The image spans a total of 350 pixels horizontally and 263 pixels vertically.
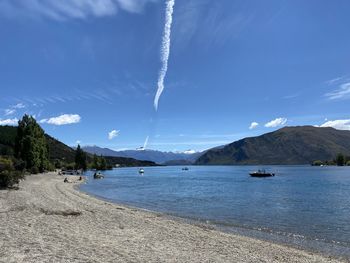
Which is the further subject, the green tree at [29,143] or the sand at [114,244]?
the green tree at [29,143]

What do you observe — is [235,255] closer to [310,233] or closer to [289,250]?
[289,250]

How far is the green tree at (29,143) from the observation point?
11044 centimetres

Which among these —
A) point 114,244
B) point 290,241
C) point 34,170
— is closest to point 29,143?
point 34,170

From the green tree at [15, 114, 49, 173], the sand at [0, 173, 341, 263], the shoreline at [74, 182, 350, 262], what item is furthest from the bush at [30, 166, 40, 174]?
the shoreline at [74, 182, 350, 262]

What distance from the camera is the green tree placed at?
4348 inches

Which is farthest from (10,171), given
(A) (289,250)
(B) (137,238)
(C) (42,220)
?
(A) (289,250)

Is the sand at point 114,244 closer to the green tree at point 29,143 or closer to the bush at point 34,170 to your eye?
the green tree at point 29,143

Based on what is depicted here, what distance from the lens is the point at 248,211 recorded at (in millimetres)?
45656

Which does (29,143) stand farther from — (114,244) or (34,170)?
(114,244)

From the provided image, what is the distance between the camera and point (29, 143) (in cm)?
10994

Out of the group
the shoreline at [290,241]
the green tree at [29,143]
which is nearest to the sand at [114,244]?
the shoreline at [290,241]

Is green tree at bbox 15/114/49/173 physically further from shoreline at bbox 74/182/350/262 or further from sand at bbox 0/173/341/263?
shoreline at bbox 74/182/350/262

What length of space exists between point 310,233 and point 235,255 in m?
14.2

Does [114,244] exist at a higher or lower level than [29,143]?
lower
